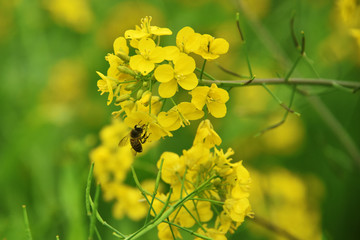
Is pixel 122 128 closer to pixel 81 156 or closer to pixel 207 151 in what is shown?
pixel 81 156

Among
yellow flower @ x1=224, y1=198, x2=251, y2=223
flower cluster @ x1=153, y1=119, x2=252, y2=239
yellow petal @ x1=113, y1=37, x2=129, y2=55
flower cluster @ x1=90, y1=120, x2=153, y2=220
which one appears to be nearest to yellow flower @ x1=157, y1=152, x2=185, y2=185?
flower cluster @ x1=153, y1=119, x2=252, y2=239

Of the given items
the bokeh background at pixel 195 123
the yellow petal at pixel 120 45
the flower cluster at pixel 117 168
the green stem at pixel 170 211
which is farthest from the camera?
the bokeh background at pixel 195 123

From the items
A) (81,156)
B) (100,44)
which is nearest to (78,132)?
(100,44)

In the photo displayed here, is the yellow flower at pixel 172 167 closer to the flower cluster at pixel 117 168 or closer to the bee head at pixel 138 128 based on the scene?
the bee head at pixel 138 128

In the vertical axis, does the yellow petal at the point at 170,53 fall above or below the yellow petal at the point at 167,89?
above

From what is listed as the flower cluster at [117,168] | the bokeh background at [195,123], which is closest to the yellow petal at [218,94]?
the bokeh background at [195,123]

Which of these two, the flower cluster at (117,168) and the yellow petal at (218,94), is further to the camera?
the flower cluster at (117,168)

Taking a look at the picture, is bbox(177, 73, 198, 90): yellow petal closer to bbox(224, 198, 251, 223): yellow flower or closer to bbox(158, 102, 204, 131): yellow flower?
bbox(158, 102, 204, 131): yellow flower
